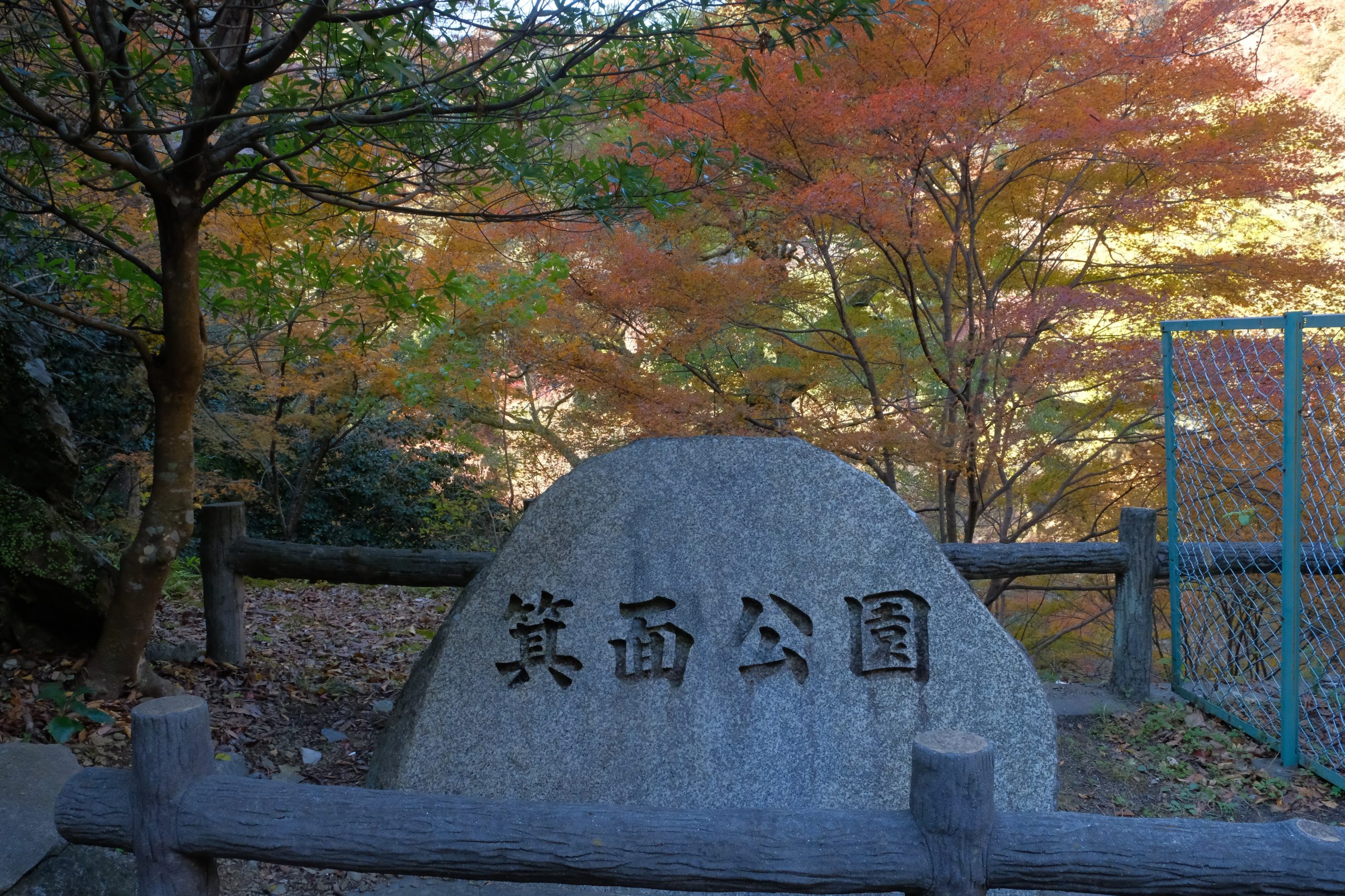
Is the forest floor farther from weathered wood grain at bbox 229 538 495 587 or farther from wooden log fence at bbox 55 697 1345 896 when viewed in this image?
wooden log fence at bbox 55 697 1345 896

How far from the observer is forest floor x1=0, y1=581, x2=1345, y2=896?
Result: 3.61 metres

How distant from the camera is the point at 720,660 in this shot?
3230mm

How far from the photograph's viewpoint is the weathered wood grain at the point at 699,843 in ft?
6.36

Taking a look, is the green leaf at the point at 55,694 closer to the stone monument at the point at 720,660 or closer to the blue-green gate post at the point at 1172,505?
the stone monument at the point at 720,660

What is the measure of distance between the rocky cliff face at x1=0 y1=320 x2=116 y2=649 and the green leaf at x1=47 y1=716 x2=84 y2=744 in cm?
72

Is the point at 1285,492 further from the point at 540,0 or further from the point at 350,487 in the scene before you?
the point at 350,487

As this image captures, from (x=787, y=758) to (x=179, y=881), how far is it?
1.83 m

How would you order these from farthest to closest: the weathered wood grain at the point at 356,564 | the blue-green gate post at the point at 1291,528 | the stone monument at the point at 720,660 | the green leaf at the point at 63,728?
the weathered wood grain at the point at 356,564 → the blue-green gate post at the point at 1291,528 → the green leaf at the point at 63,728 → the stone monument at the point at 720,660

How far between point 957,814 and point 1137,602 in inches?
133

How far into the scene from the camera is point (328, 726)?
14.4ft

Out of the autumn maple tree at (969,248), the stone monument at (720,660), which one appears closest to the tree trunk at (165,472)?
the stone monument at (720,660)

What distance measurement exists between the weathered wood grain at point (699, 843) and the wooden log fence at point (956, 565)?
2487mm

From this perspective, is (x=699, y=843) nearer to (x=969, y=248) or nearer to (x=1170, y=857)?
(x=1170, y=857)

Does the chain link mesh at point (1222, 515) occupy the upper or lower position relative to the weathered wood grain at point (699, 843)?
upper
